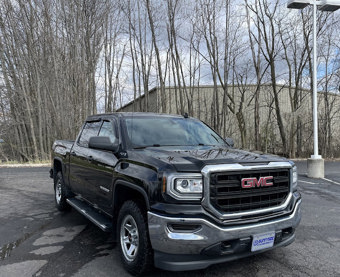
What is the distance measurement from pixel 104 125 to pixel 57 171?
2408mm

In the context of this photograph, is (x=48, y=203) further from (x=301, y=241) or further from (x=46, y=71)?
(x=46, y=71)

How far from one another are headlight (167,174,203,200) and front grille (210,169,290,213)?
0.12 metres

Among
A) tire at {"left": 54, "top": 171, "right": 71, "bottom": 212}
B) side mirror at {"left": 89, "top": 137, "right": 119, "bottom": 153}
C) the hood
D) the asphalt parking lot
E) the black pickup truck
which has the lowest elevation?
the asphalt parking lot

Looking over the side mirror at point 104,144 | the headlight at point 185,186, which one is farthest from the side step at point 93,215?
the headlight at point 185,186

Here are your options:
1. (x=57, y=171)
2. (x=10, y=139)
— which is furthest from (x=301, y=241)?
(x=10, y=139)

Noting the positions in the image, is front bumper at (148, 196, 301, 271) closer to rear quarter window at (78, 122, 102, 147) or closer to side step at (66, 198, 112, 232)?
side step at (66, 198, 112, 232)

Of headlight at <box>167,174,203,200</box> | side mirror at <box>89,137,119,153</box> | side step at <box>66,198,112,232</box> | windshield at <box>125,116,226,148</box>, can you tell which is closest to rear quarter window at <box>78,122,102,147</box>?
windshield at <box>125,116,226,148</box>

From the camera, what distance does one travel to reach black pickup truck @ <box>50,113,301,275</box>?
2.55 m

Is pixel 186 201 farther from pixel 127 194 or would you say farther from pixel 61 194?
pixel 61 194

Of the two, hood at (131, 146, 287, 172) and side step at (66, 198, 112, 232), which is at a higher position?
hood at (131, 146, 287, 172)

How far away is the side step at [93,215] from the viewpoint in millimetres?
3521

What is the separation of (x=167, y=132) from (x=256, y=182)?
1566 mm

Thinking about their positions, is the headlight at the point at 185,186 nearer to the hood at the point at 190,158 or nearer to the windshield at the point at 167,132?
the hood at the point at 190,158

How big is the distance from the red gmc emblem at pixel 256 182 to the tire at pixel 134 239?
1.06m
